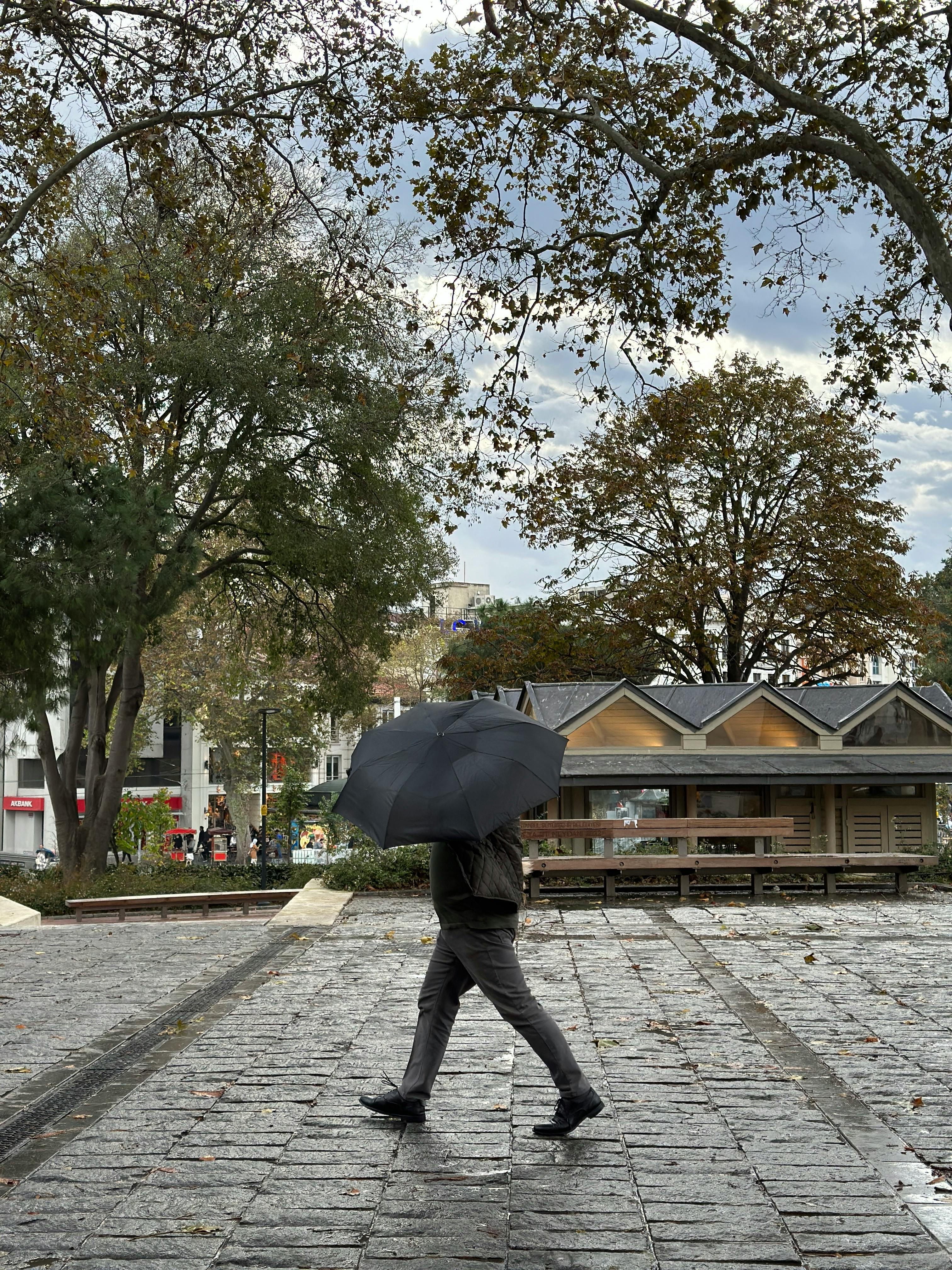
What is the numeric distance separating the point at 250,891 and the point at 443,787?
620 inches

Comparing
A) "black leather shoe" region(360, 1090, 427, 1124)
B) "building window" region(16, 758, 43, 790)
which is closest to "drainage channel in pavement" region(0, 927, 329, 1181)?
"black leather shoe" region(360, 1090, 427, 1124)

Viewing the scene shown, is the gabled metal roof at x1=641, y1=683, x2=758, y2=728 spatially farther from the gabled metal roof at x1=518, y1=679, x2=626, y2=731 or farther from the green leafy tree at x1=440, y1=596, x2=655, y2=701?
the green leafy tree at x1=440, y1=596, x2=655, y2=701

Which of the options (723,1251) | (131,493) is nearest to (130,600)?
(131,493)

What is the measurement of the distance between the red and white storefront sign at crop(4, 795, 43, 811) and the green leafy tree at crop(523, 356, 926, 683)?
38.0 metres

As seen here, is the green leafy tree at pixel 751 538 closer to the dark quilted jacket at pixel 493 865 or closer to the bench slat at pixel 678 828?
the bench slat at pixel 678 828

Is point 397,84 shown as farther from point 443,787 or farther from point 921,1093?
point 921,1093

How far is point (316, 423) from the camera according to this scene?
25.9 meters

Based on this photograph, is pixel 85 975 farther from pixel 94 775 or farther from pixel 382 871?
pixel 94 775

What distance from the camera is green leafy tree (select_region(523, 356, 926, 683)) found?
34.2 m

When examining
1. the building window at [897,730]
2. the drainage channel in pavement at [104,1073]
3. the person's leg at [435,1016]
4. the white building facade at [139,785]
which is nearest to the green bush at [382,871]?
the drainage channel in pavement at [104,1073]

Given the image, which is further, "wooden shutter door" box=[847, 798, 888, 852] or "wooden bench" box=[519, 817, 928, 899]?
"wooden shutter door" box=[847, 798, 888, 852]

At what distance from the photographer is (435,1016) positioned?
238 inches

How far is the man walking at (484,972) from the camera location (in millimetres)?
5676

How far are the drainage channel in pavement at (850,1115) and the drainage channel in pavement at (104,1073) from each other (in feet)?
11.8
